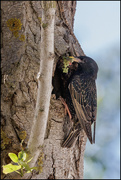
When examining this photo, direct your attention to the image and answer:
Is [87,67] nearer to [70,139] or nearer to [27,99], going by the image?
[70,139]

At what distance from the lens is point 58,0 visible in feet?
12.7

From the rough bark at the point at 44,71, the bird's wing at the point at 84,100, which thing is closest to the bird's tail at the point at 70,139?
the bird's wing at the point at 84,100

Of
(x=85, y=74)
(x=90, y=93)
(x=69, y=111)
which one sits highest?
(x=85, y=74)

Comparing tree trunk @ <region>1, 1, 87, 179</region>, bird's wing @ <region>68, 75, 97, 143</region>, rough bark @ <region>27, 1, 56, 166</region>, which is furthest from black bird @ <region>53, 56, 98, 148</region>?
rough bark @ <region>27, 1, 56, 166</region>

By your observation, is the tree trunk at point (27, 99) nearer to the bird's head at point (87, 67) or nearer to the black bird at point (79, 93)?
the black bird at point (79, 93)

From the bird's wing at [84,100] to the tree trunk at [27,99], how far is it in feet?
0.83

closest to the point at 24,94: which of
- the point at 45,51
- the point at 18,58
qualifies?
the point at 18,58

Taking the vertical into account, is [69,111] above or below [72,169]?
above

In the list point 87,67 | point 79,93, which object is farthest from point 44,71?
point 87,67

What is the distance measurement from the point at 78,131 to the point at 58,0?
5.29 feet

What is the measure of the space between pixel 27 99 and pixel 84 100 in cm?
112

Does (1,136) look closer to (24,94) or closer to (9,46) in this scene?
(24,94)

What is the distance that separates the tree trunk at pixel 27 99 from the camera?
9.82 ft

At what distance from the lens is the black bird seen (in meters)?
3.64
